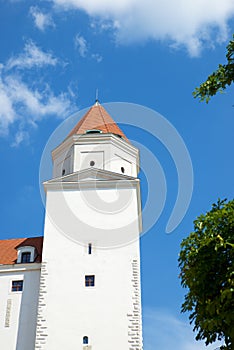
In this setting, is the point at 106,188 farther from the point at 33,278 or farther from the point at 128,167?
the point at 33,278

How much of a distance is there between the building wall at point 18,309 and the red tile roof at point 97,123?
8990 mm

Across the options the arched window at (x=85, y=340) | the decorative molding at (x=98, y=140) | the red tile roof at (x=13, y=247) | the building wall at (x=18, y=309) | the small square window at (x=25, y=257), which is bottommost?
the arched window at (x=85, y=340)

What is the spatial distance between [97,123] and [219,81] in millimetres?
19874

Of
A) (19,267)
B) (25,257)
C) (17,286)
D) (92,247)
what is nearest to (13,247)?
(25,257)

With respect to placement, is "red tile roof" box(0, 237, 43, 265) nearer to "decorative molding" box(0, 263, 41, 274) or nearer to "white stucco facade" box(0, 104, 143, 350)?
"white stucco facade" box(0, 104, 143, 350)

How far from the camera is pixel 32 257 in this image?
2573 cm

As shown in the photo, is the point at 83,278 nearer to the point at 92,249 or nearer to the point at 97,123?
the point at 92,249

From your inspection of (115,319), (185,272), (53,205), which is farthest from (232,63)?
(53,205)

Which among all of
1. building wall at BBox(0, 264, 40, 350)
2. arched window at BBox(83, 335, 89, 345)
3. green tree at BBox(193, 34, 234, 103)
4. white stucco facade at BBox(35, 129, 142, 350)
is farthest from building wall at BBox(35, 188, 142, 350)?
green tree at BBox(193, 34, 234, 103)

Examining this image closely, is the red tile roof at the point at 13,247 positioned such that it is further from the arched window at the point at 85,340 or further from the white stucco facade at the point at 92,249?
the arched window at the point at 85,340

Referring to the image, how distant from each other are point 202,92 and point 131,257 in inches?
577

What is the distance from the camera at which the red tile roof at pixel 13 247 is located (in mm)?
26000

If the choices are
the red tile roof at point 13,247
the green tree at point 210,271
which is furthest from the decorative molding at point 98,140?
the green tree at point 210,271

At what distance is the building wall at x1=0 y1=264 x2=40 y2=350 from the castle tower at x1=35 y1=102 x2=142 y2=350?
0.98 metres
